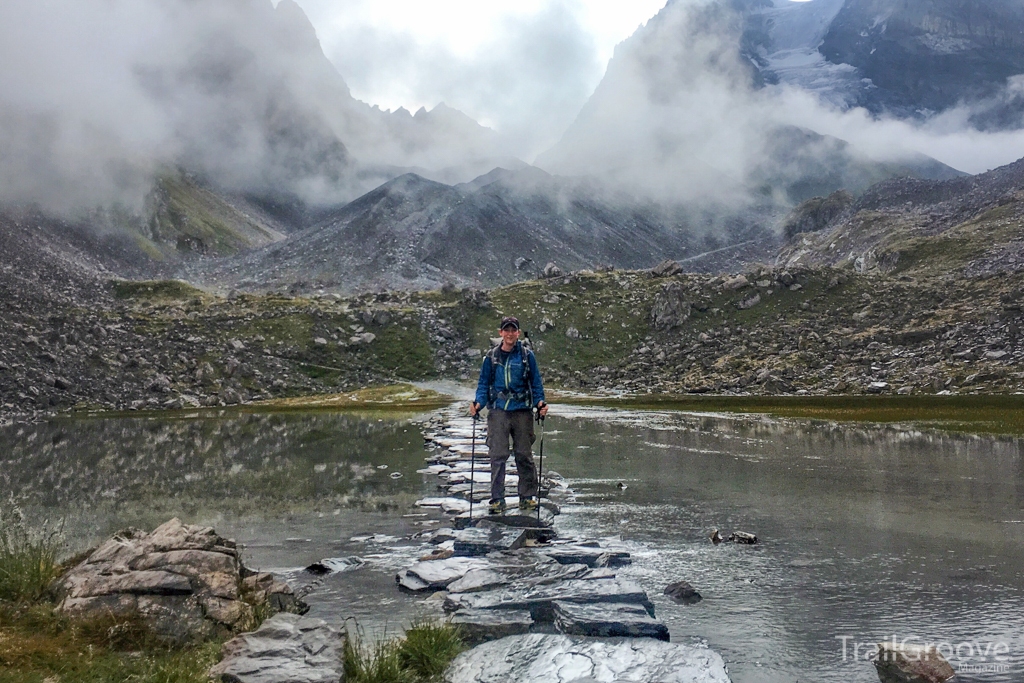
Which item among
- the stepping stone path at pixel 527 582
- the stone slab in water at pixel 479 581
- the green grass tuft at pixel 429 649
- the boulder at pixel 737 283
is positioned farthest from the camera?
the boulder at pixel 737 283

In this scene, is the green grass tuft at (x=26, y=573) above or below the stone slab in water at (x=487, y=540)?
above

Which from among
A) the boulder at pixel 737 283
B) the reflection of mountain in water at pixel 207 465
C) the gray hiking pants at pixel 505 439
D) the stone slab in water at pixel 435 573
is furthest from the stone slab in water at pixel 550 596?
the boulder at pixel 737 283

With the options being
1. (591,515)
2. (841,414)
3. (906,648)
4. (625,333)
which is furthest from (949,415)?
(625,333)

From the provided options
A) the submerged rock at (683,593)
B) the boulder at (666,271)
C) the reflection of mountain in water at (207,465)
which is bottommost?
the reflection of mountain in water at (207,465)

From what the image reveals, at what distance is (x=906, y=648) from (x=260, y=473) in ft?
73.1

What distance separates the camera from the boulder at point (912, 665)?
7.59m

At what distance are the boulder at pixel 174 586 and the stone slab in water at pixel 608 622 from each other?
3.53 meters

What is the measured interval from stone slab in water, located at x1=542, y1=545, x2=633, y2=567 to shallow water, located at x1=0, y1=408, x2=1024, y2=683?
11.7 inches

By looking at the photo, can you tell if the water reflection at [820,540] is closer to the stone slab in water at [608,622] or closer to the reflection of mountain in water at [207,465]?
the stone slab in water at [608,622]

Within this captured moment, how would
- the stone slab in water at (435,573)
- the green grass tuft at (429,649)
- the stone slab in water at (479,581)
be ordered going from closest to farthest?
the green grass tuft at (429,649) → the stone slab in water at (479,581) → the stone slab in water at (435,573)

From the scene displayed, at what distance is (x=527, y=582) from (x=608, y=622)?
79.1 inches

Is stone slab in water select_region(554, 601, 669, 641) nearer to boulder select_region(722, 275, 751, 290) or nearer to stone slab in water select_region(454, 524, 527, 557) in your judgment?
stone slab in water select_region(454, 524, 527, 557)

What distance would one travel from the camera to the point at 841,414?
4959 centimetres

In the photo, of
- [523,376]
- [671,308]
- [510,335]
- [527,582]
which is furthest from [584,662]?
[671,308]
